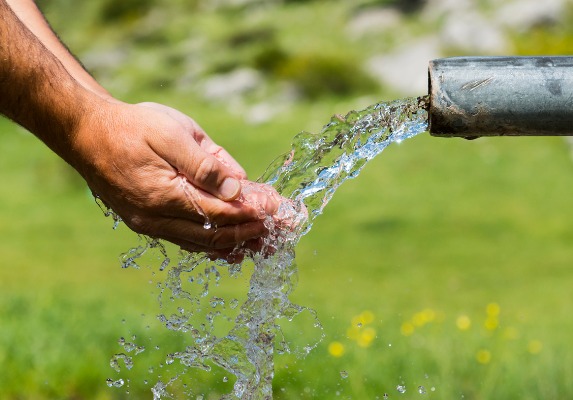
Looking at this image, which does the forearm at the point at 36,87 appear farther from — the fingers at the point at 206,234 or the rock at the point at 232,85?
the rock at the point at 232,85

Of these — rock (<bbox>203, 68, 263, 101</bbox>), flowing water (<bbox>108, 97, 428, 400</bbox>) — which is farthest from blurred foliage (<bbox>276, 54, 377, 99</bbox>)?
flowing water (<bbox>108, 97, 428, 400</bbox>)

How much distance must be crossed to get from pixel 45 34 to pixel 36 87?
1.77ft

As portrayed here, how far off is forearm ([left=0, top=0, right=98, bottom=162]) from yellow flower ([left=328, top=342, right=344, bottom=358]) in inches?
68.1

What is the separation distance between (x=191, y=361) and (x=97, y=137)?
962mm

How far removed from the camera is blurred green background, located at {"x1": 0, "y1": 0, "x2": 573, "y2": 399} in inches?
137

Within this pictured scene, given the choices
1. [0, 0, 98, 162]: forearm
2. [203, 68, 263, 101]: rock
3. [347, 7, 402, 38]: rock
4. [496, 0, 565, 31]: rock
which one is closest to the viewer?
[0, 0, 98, 162]: forearm

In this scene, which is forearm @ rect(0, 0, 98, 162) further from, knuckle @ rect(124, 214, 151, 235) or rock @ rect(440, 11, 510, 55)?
rock @ rect(440, 11, 510, 55)

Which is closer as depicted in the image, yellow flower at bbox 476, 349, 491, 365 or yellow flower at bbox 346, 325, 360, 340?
yellow flower at bbox 476, 349, 491, 365

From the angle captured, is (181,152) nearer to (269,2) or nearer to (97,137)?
(97,137)

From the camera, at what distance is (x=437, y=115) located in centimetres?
164

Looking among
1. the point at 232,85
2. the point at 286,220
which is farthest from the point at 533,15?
the point at 286,220

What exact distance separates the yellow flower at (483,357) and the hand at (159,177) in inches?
62.7

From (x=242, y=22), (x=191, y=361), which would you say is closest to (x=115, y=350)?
(x=191, y=361)

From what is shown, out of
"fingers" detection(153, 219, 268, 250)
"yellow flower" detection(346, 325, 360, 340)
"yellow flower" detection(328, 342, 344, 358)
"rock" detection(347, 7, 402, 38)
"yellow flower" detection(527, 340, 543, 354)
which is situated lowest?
"fingers" detection(153, 219, 268, 250)
